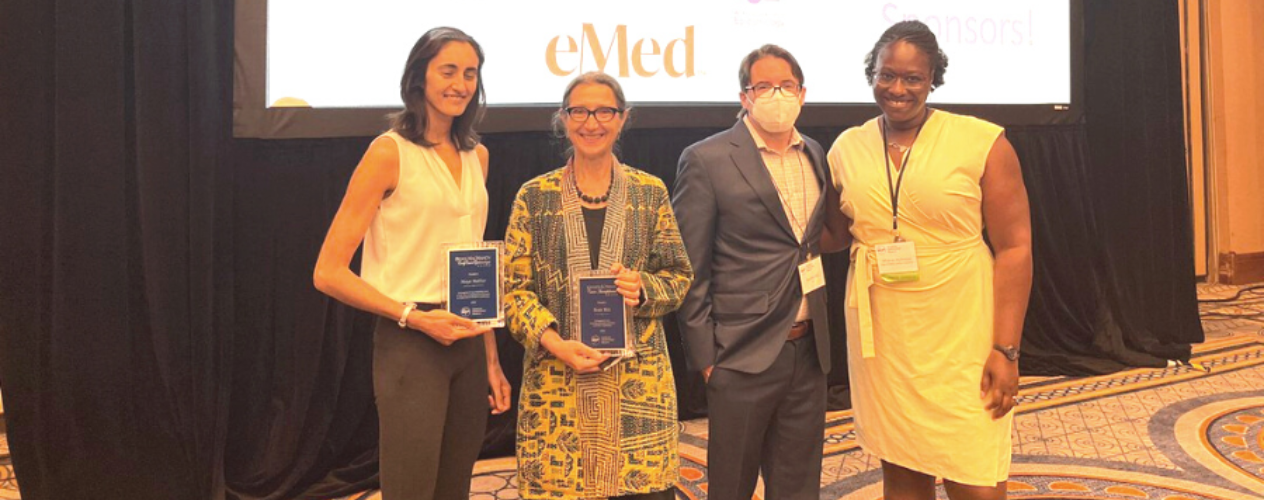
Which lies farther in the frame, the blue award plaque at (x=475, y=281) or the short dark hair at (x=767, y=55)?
the short dark hair at (x=767, y=55)

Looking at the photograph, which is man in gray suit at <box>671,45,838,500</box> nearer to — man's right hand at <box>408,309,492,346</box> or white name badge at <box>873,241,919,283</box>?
white name badge at <box>873,241,919,283</box>

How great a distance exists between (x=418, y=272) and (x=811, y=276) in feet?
3.08

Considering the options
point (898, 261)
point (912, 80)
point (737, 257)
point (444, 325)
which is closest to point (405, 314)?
point (444, 325)

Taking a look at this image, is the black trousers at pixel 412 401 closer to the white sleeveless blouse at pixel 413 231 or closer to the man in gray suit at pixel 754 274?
the white sleeveless blouse at pixel 413 231

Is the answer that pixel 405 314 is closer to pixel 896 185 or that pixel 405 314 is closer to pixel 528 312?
pixel 528 312

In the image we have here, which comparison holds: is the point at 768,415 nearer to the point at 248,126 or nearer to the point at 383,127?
the point at 383,127

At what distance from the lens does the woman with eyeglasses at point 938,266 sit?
2092 millimetres

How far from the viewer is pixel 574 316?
6.22 feet

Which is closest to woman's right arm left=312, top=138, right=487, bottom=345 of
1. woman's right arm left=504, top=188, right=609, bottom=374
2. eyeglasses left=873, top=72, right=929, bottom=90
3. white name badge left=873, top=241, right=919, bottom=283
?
woman's right arm left=504, top=188, right=609, bottom=374

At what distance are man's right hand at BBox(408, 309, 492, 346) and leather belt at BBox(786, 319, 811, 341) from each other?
789 millimetres

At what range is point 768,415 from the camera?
2186 millimetres

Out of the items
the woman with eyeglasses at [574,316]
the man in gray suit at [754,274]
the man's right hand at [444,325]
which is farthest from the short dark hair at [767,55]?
the man's right hand at [444,325]

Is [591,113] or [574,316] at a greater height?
[591,113]

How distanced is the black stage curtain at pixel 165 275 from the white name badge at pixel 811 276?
185cm
